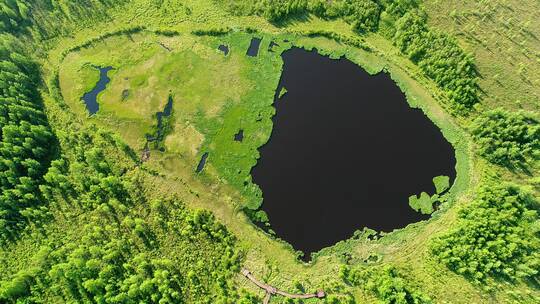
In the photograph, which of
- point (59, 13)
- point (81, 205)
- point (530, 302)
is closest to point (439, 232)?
point (530, 302)

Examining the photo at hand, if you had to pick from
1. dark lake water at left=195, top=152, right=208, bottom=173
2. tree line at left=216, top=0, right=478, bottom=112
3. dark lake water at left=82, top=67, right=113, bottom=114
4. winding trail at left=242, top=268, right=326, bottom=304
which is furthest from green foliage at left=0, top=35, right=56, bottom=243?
tree line at left=216, top=0, right=478, bottom=112

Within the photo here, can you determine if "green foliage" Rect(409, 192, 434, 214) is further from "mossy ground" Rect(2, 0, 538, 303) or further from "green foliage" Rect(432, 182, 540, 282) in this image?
"green foliage" Rect(432, 182, 540, 282)

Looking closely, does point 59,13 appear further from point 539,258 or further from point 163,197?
point 539,258

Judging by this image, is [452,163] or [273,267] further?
[452,163]

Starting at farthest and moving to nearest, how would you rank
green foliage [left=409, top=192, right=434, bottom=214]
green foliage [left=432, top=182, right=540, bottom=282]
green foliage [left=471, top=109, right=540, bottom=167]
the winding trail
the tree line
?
1. the tree line
2. green foliage [left=471, top=109, right=540, bottom=167]
3. green foliage [left=409, top=192, right=434, bottom=214]
4. the winding trail
5. green foliage [left=432, top=182, right=540, bottom=282]

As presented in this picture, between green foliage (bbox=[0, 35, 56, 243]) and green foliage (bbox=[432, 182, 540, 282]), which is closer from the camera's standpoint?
green foliage (bbox=[432, 182, 540, 282])

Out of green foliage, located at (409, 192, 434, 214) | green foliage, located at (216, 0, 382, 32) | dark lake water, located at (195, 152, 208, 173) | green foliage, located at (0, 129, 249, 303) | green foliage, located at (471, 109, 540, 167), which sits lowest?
green foliage, located at (0, 129, 249, 303)

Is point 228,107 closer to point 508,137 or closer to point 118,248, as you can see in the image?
point 118,248
